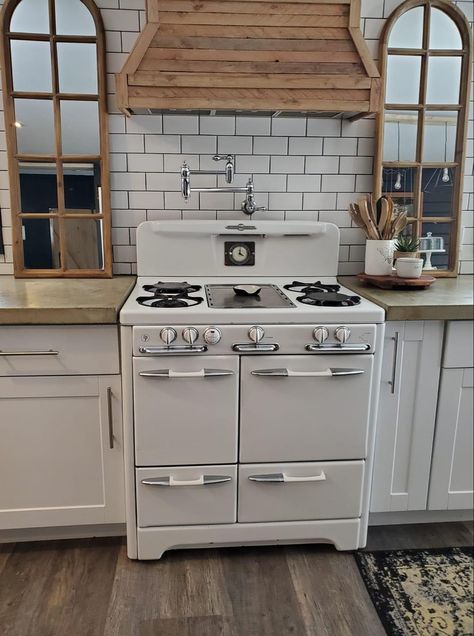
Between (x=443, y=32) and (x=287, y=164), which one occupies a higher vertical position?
(x=443, y=32)

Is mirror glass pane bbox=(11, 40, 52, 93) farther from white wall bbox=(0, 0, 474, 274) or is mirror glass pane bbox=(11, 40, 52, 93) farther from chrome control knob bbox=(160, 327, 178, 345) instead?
chrome control knob bbox=(160, 327, 178, 345)

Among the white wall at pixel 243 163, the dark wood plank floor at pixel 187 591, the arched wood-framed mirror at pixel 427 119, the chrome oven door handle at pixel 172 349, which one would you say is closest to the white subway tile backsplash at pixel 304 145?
the white wall at pixel 243 163

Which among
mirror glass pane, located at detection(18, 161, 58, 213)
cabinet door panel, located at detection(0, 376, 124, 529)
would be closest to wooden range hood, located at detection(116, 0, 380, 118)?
mirror glass pane, located at detection(18, 161, 58, 213)

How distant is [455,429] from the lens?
197cm

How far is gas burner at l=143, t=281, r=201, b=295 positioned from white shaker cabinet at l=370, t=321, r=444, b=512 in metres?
0.75

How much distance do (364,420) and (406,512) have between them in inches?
21.6

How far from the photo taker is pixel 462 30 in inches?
89.6

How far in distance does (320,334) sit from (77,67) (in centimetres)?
149

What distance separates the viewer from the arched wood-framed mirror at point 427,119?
2.26 meters

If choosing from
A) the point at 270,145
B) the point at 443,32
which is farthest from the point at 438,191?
the point at 270,145

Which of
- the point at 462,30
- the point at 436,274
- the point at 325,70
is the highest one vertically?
the point at 462,30

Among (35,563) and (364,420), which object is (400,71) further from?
(35,563)

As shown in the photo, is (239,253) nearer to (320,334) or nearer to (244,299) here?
(244,299)

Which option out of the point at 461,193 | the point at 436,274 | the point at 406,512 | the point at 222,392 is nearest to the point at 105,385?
the point at 222,392
